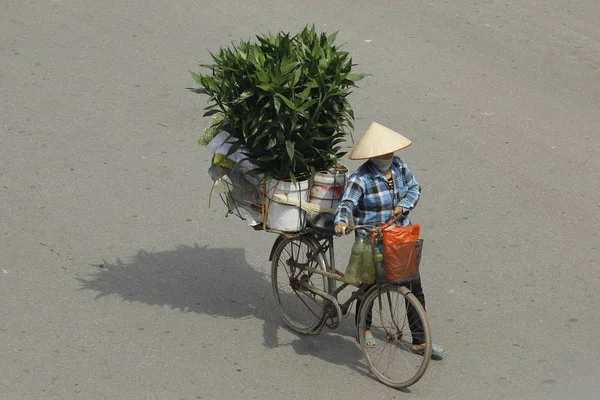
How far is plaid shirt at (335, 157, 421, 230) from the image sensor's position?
641 centimetres

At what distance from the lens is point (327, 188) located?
6664mm

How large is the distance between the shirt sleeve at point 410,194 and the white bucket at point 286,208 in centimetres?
63

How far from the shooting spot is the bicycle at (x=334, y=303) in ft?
21.0

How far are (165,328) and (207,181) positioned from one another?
2.25m

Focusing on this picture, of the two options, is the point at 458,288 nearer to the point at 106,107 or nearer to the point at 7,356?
the point at 7,356

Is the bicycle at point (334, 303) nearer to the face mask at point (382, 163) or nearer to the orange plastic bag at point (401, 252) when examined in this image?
the orange plastic bag at point (401, 252)

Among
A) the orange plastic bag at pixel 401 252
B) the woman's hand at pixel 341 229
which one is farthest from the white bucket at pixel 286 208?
the orange plastic bag at pixel 401 252

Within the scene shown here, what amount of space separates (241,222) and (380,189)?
2.28 meters

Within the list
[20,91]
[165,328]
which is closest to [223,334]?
[165,328]

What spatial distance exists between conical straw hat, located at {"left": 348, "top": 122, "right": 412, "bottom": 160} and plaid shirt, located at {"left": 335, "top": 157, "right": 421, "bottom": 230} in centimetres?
12

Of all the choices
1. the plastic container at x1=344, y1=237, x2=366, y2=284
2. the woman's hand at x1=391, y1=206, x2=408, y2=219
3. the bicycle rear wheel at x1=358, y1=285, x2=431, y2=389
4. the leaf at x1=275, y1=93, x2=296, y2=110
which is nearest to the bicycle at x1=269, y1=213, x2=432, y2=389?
the bicycle rear wheel at x1=358, y1=285, x2=431, y2=389

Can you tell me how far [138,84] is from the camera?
10.6 m

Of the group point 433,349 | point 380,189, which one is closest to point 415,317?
point 433,349

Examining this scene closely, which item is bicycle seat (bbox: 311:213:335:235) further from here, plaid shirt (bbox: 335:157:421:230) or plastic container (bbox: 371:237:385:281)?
plastic container (bbox: 371:237:385:281)
